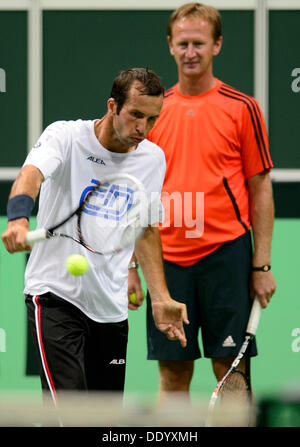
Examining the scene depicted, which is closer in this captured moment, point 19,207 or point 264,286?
point 19,207

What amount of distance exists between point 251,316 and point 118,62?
1.95 meters

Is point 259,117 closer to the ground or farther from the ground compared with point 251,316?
farther from the ground

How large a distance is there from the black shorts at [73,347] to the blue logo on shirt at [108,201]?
34 centimetres

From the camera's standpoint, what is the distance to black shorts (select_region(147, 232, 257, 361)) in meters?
3.90

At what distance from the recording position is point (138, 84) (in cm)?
309

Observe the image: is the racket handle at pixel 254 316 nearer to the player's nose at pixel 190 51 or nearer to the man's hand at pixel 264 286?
the man's hand at pixel 264 286

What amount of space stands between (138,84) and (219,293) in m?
1.19

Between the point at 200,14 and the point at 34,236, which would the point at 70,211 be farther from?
the point at 200,14

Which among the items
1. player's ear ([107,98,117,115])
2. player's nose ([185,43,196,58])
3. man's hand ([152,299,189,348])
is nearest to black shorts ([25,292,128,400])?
man's hand ([152,299,189,348])

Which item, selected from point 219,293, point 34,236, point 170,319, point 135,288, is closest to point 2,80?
point 135,288

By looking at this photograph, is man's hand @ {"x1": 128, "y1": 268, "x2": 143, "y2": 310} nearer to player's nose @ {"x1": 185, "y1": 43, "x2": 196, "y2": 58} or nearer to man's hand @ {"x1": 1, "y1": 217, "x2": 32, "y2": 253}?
player's nose @ {"x1": 185, "y1": 43, "x2": 196, "y2": 58}
